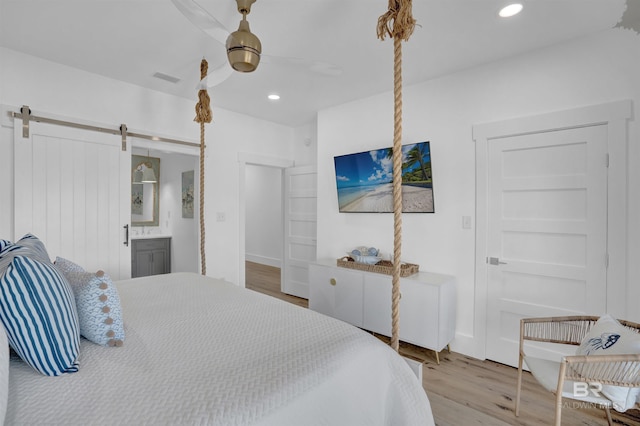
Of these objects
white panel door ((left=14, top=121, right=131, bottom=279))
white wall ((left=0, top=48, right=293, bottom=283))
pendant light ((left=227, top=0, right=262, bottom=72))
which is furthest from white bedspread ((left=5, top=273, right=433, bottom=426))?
white wall ((left=0, top=48, right=293, bottom=283))

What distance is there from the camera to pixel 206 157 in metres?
3.76

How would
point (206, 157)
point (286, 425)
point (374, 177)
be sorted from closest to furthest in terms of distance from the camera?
point (286, 425), point (374, 177), point (206, 157)

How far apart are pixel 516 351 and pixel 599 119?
186 centimetres

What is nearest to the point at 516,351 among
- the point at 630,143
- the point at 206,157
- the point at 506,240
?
the point at 506,240

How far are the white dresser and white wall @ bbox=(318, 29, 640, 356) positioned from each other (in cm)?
31

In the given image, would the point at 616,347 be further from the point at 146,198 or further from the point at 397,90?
the point at 146,198

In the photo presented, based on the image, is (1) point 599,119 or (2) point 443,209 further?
(2) point 443,209

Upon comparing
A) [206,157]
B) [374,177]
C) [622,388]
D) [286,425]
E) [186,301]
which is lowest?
[622,388]

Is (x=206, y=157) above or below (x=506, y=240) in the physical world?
above

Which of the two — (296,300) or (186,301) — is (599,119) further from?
(296,300)

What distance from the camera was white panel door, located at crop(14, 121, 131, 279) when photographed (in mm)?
2596

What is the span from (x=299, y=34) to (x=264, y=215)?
16.5 ft

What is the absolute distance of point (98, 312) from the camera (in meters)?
1.15

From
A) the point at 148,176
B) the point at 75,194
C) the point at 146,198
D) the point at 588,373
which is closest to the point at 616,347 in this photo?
the point at 588,373
